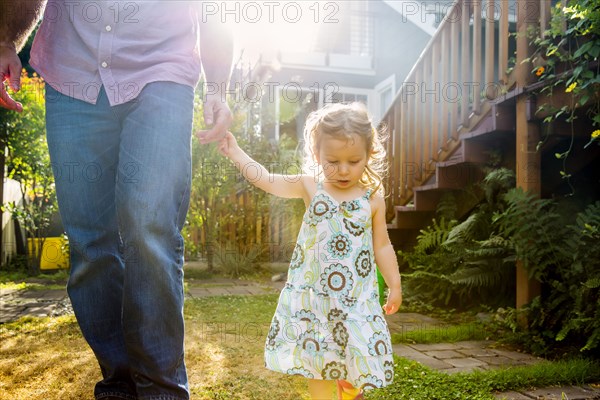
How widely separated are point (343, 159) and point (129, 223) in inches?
30.0

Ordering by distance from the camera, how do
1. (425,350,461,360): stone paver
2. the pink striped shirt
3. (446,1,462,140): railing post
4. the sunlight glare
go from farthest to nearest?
the sunlight glare
(446,1,462,140): railing post
(425,350,461,360): stone paver
the pink striped shirt

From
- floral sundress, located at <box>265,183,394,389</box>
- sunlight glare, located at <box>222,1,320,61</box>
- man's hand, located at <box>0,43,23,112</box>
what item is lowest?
floral sundress, located at <box>265,183,394,389</box>

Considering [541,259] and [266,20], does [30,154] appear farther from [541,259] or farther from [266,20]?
[541,259]

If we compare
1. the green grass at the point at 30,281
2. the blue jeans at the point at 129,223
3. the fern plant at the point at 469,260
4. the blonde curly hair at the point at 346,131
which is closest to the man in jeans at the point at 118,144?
the blue jeans at the point at 129,223

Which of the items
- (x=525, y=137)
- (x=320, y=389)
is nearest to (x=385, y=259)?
(x=320, y=389)

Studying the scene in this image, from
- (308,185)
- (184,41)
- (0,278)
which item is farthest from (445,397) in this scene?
(0,278)

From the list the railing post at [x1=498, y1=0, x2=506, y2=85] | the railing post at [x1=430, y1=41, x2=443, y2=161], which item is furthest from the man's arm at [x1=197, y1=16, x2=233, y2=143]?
the railing post at [x1=430, y1=41, x2=443, y2=161]

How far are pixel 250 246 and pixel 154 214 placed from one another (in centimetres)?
605

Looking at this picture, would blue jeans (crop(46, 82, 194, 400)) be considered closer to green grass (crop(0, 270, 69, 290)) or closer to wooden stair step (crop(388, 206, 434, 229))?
wooden stair step (crop(388, 206, 434, 229))

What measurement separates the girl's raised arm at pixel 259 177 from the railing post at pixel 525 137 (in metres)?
1.93

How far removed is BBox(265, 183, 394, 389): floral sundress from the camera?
1.90 m

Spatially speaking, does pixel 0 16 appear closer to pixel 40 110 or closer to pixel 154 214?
pixel 154 214

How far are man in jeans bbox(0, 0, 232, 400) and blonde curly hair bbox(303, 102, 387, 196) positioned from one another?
362 millimetres

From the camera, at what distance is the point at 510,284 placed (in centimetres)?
432
